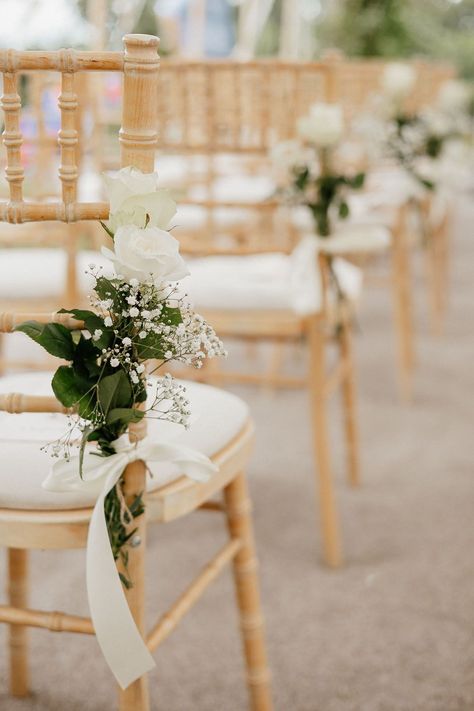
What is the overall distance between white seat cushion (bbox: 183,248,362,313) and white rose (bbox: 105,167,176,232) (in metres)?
0.89

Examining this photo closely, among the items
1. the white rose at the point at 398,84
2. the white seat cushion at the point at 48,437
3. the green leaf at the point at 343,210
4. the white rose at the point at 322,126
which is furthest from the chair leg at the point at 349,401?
the white rose at the point at 398,84

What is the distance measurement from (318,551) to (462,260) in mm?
3925

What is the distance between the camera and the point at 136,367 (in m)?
0.90

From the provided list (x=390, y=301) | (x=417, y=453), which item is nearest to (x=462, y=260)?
(x=390, y=301)

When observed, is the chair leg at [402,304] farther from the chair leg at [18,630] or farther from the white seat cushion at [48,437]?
the chair leg at [18,630]

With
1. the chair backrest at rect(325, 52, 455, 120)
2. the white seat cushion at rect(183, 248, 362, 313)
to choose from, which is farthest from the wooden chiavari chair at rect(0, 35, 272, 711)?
the chair backrest at rect(325, 52, 455, 120)

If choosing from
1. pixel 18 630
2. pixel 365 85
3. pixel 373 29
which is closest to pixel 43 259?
pixel 18 630

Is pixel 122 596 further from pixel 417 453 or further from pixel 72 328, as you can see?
pixel 417 453

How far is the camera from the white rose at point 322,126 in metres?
1.84

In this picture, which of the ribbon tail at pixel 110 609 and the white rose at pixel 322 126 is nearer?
the ribbon tail at pixel 110 609

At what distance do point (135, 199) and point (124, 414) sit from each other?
0.21m

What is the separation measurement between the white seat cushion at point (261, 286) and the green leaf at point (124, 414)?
0.88 metres

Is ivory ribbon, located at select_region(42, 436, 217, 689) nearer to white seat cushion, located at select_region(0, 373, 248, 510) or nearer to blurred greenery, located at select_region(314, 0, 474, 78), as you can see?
white seat cushion, located at select_region(0, 373, 248, 510)

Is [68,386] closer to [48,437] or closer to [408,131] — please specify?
[48,437]
